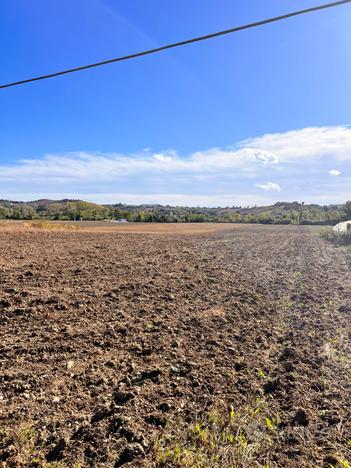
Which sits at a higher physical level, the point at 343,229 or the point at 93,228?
the point at 343,229

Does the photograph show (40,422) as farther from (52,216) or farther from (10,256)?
(52,216)

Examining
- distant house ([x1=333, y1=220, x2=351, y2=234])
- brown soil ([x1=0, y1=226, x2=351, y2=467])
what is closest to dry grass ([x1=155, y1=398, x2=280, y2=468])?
brown soil ([x1=0, y1=226, x2=351, y2=467])

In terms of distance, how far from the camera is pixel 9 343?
5016mm

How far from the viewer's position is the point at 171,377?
13.7 ft

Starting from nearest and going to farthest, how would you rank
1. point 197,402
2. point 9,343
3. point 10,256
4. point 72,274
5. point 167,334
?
1. point 197,402
2. point 9,343
3. point 167,334
4. point 72,274
5. point 10,256

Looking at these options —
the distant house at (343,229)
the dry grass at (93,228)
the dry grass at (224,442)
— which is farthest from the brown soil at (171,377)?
the distant house at (343,229)

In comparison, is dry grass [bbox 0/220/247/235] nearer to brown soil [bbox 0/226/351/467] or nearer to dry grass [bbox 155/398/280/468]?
brown soil [bbox 0/226/351/467]

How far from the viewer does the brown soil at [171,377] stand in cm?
293

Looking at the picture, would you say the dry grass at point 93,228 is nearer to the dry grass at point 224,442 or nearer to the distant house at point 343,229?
the distant house at point 343,229

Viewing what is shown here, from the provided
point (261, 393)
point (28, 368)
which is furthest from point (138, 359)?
point (261, 393)

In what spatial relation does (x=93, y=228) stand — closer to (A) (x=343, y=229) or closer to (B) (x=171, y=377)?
(A) (x=343, y=229)

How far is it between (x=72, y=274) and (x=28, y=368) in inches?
261

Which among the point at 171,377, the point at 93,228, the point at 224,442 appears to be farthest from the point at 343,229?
the point at 224,442

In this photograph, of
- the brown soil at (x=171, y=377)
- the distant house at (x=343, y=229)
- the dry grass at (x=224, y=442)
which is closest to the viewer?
the dry grass at (x=224, y=442)
